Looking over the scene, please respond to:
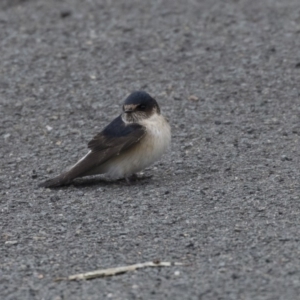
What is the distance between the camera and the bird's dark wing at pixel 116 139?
8930 mm

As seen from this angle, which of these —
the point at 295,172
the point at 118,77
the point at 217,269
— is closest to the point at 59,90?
the point at 118,77

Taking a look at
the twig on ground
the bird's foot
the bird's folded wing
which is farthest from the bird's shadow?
the twig on ground

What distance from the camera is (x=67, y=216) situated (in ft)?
26.5

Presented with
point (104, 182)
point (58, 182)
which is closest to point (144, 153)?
point (104, 182)

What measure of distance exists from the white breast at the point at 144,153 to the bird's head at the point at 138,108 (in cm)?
7

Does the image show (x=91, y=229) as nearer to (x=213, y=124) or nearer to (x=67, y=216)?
(x=67, y=216)

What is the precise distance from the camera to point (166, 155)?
→ 9984 millimetres

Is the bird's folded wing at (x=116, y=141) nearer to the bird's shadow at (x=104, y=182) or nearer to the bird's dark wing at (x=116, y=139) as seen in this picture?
the bird's dark wing at (x=116, y=139)

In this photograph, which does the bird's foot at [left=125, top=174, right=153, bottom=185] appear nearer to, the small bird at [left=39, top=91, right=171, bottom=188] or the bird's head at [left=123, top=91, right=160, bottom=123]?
the small bird at [left=39, top=91, right=171, bottom=188]

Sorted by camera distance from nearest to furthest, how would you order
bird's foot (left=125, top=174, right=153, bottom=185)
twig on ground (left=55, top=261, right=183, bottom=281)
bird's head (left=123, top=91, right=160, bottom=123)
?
1. twig on ground (left=55, top=261, right=183, bottom=281)
2. bird's head (left=123, top=91, right=160, bottom=123)
3. bird's foot (left=125, top=174, right=153, bottom=185)

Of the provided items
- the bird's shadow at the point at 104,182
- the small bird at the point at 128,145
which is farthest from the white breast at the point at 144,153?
the bird's shadow at the point at 104,182

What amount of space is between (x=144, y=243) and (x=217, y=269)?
2.72ft

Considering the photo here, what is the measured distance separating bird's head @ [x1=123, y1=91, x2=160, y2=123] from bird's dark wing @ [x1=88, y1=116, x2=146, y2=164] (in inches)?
3.8

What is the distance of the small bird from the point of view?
8930 millimetres
